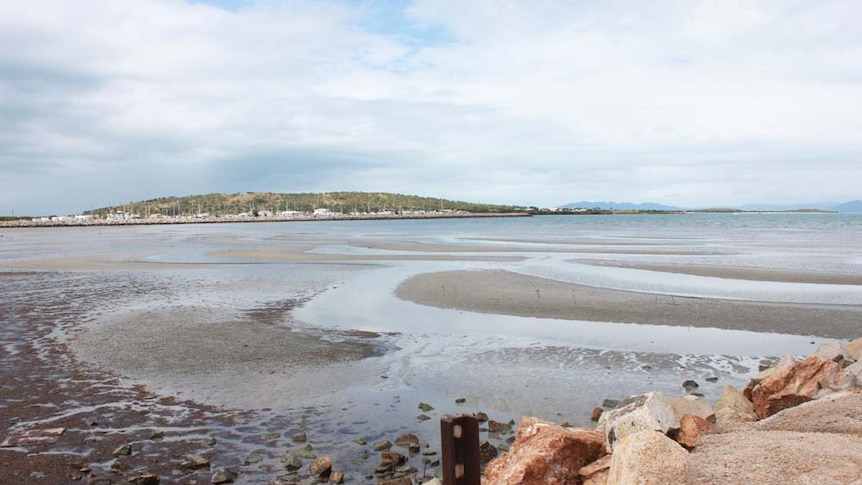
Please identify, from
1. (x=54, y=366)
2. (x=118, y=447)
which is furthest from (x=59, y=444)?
(x=54, y=366)

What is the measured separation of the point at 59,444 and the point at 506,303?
13885 mm

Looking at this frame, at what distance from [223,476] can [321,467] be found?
115 centimetres

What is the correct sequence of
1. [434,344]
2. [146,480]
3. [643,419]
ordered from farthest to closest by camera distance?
1. [434,344]
2. [146,480]
3. [643,419]

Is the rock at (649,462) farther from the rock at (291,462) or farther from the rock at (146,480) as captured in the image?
the rock at (146,480)

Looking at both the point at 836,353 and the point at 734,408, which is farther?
the point at 836,353

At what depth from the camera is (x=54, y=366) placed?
12.4 meters

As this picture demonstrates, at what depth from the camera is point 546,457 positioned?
19.3 ft

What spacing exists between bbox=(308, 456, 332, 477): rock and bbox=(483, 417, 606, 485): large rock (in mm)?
2182

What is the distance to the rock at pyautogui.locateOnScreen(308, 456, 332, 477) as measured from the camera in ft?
24.2

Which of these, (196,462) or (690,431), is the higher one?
(690,431)

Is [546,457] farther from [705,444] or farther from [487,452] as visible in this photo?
[487,452]

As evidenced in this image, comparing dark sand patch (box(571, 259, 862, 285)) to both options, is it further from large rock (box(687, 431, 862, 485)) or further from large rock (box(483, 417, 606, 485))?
large rock (box(483, 417, 606, 485))

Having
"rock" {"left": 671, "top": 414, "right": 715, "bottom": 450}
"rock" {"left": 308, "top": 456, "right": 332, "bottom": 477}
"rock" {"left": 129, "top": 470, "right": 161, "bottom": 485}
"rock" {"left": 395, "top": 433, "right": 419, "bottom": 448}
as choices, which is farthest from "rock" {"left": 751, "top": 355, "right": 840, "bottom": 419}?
"rock" {"left": 129, "top": 470, "right": 161, "bottom": 485}

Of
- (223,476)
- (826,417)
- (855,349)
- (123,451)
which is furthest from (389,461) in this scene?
(855,349)
